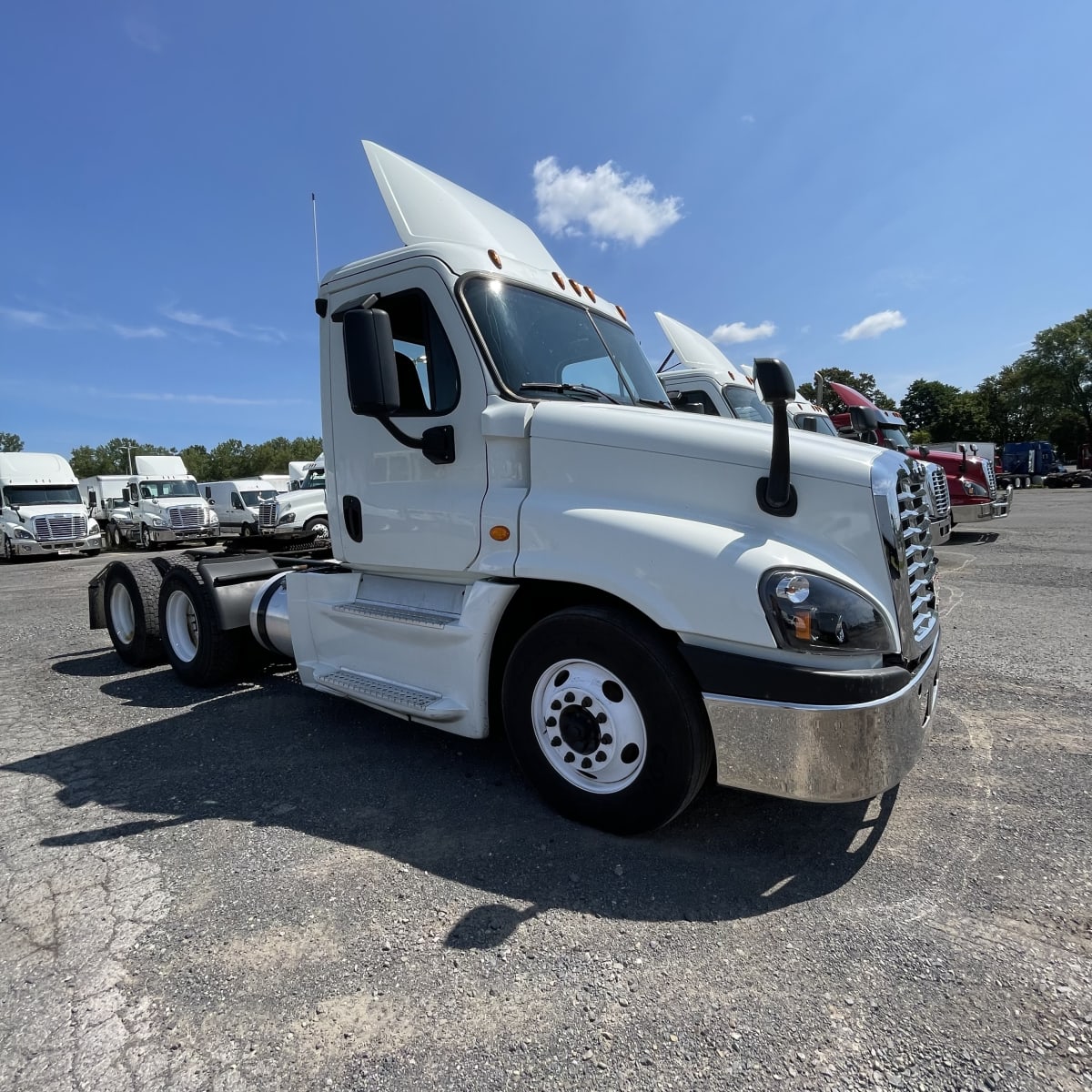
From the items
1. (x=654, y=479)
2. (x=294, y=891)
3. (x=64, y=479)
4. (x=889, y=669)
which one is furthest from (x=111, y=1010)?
(x=64, y=479)

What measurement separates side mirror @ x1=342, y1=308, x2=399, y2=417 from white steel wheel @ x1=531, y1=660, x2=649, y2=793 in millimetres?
1427

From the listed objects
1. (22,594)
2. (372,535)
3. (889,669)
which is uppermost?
(372,535)

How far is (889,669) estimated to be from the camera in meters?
2.47

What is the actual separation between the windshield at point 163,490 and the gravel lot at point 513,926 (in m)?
24.8

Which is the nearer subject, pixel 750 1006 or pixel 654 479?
pixel 750 1006

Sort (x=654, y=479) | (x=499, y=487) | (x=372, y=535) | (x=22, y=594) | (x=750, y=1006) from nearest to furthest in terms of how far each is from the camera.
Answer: (x=750, y=1006) < (x=654, y=479) < (x=499, y=487) < (x=372, y=535) < (x=22, y=594)

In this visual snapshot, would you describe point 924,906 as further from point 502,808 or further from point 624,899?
point 502,808

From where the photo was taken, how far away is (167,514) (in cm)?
2466

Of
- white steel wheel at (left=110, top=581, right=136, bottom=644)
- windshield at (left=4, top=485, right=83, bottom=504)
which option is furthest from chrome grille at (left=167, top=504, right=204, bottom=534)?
white steel wheel at (left=110, top=581, right=136, bottom=644)

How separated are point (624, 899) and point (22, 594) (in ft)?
45.2

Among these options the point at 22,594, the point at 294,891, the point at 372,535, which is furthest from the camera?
the point at 22,594

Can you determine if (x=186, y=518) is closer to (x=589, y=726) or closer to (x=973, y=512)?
(x=973, y=512)

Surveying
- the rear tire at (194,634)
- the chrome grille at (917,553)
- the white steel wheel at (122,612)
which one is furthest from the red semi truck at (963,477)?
the white steel wheel at (122,612)

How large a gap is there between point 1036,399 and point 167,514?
7480 centimetres
